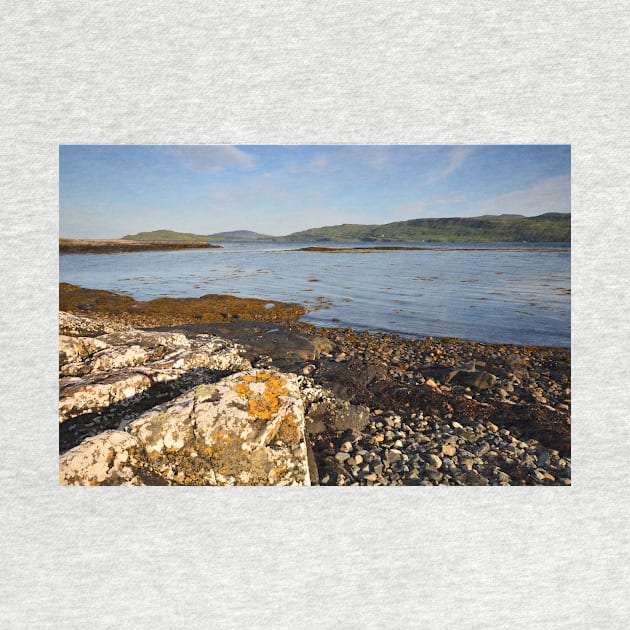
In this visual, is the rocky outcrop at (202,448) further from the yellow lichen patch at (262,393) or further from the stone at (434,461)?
the stone at (434,461)

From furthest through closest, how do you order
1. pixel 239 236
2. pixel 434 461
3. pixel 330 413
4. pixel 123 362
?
pixel 239 236 → pixel 123 362 → pixel 330 413 → pixel 434 461

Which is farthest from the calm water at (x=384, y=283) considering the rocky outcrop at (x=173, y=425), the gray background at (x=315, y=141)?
the rocky outcrop at (x=173, y=425)

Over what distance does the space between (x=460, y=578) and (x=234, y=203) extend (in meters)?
2.39

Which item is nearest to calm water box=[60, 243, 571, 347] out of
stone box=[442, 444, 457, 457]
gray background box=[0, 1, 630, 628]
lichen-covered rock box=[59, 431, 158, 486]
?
gray background box=[0, 1, 630, 628]

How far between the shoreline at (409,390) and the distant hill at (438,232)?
0.40m

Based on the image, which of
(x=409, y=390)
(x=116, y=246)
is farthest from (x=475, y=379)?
(x=116, y=246)

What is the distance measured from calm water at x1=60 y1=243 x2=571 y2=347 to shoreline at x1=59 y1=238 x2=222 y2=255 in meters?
0.03

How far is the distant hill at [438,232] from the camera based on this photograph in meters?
2.31

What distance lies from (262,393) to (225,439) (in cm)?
29

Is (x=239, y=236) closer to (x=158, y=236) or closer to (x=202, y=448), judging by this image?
(x=158, y=236)

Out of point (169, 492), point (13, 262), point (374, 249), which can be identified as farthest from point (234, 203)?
point (169, 492)

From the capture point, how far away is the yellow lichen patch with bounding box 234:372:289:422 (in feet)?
6.77

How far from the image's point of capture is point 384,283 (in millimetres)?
2504

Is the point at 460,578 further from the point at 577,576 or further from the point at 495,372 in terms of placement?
the point at 495,372
